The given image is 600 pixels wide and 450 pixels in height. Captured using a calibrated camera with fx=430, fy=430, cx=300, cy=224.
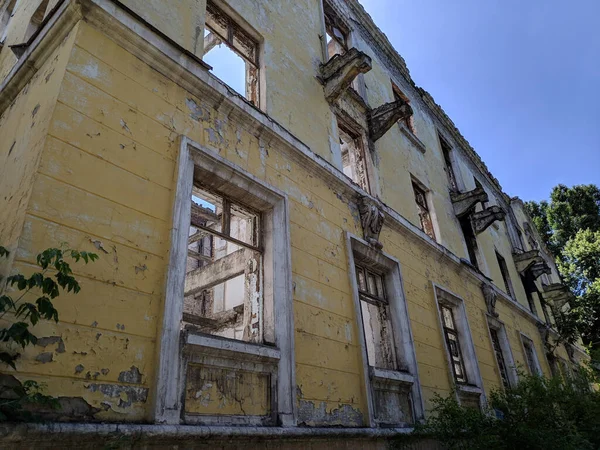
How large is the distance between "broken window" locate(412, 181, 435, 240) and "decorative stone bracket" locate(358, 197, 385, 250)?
337 centimetres

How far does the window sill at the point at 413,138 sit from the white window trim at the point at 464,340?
13.0 feet

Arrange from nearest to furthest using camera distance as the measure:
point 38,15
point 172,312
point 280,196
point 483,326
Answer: point 172,312, point 280,196, point 38,15, point 483,326

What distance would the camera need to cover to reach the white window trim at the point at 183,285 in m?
3.31

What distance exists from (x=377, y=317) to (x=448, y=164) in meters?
8.17

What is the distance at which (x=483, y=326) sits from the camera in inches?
397

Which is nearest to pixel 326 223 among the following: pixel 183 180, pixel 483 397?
pixel 183 180

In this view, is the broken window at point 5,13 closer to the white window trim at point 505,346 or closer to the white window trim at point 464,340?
the white window trim at point 464,340

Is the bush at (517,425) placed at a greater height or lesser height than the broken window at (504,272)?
lesser

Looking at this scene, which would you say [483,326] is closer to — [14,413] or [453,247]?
[453,247]

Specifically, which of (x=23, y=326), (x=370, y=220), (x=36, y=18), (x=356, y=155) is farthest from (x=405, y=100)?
(x=23, y=326)

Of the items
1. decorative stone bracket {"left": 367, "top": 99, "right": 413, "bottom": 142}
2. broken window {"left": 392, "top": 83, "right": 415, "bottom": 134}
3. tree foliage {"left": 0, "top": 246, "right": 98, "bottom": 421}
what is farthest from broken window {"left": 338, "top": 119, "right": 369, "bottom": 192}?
tree foliage {"left": 0, "top": 246, "right": 98, "bottom": 421}

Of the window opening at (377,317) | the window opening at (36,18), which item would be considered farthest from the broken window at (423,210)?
the window opening at (36,18)

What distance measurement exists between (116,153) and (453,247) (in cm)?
877

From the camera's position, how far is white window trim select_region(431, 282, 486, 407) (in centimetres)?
811
